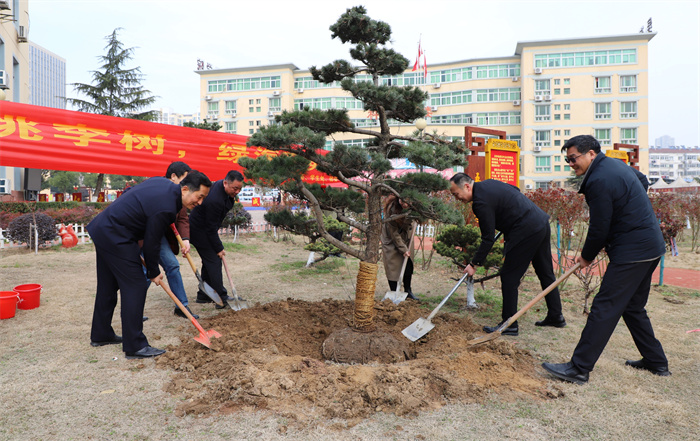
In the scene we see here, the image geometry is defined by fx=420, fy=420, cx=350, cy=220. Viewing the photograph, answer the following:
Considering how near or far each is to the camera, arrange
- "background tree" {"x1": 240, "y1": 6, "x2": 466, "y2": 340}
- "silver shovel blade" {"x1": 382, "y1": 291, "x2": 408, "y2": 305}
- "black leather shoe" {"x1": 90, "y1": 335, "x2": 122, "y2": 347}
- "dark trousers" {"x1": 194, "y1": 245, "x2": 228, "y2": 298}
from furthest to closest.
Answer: "silver shovel blade" {"x1": 382, "y1": 291, "x2": 408, "y2": 305}
"dark trousers" {"x1": 194, "y1": 245, "x2": 228, "y2": 298}
"black leather shoe" {"x1": 90, "y1": 335, "x2": 122, "y2": 347}
"background tree" {"x1": 240, "y1": 6, "x2": 466, "y2": 340}

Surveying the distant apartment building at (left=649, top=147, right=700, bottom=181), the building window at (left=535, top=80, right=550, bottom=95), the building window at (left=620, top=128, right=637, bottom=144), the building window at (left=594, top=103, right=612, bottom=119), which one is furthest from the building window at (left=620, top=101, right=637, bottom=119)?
the distant apartment building at (left=649, top=147, right=700, bottom=181)

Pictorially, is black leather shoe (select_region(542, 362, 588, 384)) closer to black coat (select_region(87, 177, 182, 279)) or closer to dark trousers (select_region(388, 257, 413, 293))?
dark trousers (select_region(388, 257, 413, 293))

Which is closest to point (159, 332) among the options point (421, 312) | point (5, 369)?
point (5, 369)

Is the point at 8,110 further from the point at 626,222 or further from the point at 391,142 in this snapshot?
the point at 626,222

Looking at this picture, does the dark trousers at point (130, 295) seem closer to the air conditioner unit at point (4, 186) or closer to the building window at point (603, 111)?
the air conditioner unit at point (4, 186)

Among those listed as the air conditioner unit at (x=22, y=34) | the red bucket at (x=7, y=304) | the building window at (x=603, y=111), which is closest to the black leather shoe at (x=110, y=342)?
the red bucket at (x=7, y=304)

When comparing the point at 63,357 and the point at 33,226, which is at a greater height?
the point at 33,226

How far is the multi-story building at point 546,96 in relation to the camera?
113ft

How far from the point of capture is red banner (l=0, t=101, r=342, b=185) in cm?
578

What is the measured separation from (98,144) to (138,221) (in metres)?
3.82

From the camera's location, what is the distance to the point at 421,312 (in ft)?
15.5

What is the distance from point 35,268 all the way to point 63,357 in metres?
5.07

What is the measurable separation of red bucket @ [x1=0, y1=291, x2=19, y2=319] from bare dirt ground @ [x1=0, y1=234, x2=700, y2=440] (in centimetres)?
12

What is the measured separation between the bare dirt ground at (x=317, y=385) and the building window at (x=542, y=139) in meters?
34.8
